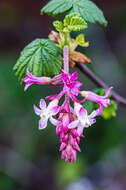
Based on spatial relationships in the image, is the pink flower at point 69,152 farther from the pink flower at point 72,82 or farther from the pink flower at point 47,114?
the pink flower at point 72,82

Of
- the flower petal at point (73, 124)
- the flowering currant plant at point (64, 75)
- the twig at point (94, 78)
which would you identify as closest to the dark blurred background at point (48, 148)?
the twig at point (94, 78)

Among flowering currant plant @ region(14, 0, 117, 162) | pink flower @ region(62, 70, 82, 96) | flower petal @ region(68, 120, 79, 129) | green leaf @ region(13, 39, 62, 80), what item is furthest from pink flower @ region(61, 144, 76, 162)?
green leaf @ region(13, 39, 62, 80)

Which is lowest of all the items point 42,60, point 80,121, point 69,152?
point 69,152

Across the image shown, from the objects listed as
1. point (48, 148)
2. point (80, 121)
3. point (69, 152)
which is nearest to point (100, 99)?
point (80, 121)

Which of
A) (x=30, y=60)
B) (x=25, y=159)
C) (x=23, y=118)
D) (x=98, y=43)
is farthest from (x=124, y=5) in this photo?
(x=30, y=60)

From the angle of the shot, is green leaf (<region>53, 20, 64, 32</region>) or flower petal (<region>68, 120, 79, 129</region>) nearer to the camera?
flower petal (<region>68, 120, 79, 129</region>)

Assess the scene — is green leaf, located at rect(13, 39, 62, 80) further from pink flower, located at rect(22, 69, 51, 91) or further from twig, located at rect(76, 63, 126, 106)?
twig, located at rect(76, 63, 126, 106)

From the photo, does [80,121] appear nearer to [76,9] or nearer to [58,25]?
[58,25]
